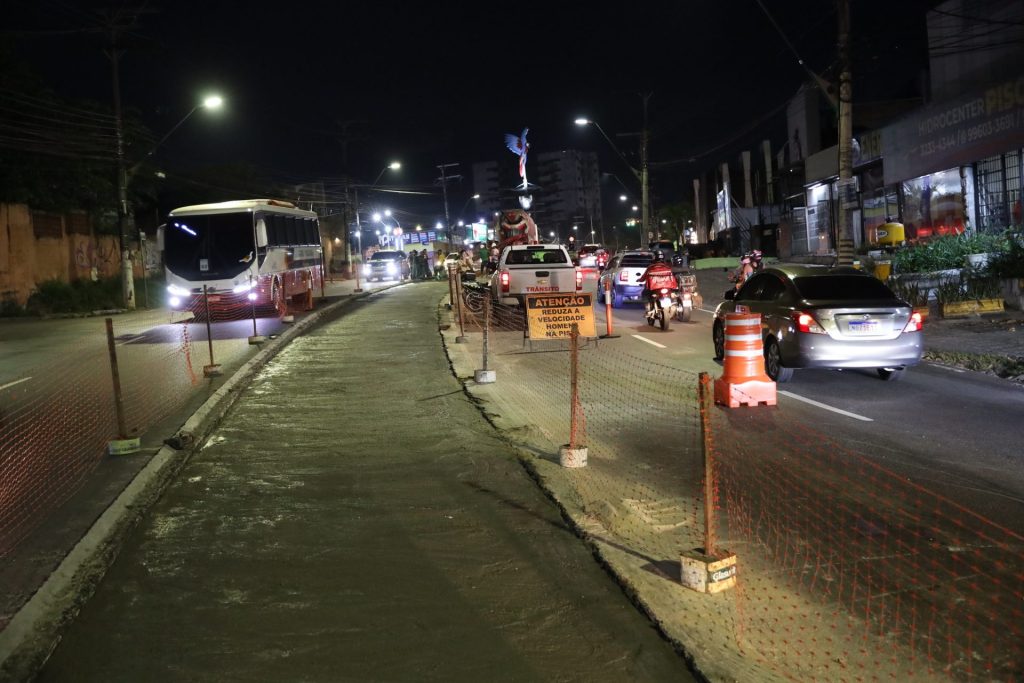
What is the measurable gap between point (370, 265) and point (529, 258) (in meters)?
31.7

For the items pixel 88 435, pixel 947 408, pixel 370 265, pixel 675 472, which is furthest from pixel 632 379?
pixel 370 265

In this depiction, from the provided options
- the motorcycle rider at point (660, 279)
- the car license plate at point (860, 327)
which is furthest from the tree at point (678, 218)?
the car license plate at point (860, 327)

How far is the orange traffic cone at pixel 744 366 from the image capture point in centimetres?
1062

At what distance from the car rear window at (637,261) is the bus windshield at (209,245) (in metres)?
11.2

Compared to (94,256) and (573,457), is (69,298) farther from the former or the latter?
(573,457)

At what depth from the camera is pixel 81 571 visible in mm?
5750

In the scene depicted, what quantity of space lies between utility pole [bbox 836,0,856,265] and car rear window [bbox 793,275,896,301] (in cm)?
771

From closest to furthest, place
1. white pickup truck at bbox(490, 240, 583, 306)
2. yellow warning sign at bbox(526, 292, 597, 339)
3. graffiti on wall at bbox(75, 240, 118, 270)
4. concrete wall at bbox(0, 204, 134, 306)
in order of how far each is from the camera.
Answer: yellow warning sign at bbox(526, 292, 597, 339)
white pickup truck at bbox(490, 240, 583, 306)
concrete wall at bbox(0, 204, 134, 306)
graffiti on wall at bbox(75, 240, 118, 270)

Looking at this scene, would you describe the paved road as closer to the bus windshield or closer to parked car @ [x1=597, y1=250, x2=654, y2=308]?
parked car @ [x1=597, y1=250, x2=654, y2=308]

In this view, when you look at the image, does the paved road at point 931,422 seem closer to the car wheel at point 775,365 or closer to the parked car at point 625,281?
the car wheel at point 775,365

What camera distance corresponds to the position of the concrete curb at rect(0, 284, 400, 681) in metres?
4.61

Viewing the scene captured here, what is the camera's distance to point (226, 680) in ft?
14.1

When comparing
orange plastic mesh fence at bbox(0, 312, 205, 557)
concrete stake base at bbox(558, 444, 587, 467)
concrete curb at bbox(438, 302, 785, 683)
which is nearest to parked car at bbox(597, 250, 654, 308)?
orange plastic mesh fence at bbox(0, 312, 205, 557)

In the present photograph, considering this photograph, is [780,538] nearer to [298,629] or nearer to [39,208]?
[298,629]
